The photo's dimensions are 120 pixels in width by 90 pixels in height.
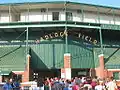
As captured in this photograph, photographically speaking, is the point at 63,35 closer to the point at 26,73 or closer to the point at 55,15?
the point at 55,15

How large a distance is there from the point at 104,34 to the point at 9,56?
1286cm

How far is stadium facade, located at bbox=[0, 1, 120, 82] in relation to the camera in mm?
38062

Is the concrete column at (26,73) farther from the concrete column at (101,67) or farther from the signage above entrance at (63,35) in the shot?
the concrete column at (101,67)

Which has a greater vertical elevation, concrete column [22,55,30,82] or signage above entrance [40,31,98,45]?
signage above entrance [40,31,98,45]

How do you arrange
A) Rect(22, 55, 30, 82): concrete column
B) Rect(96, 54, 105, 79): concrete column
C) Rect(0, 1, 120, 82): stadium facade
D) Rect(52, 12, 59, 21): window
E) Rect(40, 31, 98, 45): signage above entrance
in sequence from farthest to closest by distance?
1. Rect(52, 12, 59, 21): window
2. Rect(40, 31, 98, 45): signage above entrance
3. Rect(0, 1, 120, 82): stadium facade
4. Rect(96, 54, 105, 79): concrete column
5. Rect(22, 55, 30, 82): concrete column

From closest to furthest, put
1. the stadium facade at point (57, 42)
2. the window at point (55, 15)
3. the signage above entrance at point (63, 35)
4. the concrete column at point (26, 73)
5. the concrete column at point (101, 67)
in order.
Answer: the concrete column at point (26, 73) → the concrete column at point (101, 67) → the stadium facade at point (57, 42) → the signage above entrance at point (63, 35) → the window at point (55, 15)

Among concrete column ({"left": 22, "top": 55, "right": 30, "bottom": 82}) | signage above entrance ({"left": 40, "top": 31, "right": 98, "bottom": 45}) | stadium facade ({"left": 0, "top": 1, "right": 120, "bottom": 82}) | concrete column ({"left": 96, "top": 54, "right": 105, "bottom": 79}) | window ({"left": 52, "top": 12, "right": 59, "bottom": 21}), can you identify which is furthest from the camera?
window ({"left": 52, "top": 12, "right": 59, "bottom": 21})

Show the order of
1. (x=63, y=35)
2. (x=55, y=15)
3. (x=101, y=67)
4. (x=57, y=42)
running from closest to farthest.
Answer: (x=101, y=67) → (x=63, y=35) → (x=57, y=42) → (x=55, y=15)

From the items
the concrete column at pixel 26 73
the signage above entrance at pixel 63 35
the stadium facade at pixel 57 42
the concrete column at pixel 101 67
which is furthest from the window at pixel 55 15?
the concrete column at pixel 101 67

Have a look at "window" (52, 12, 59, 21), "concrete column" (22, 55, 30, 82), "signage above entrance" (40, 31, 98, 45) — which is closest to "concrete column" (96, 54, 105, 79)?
"signage above entrance" (40, 31, 98, 45)

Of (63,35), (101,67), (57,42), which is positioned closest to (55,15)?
(63,35)

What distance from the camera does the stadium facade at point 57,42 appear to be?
125ft

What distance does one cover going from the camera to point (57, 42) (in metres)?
39.8

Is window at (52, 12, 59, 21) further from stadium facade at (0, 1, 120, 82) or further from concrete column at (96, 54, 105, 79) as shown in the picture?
concrete column at (96, 54, 105, 79)
